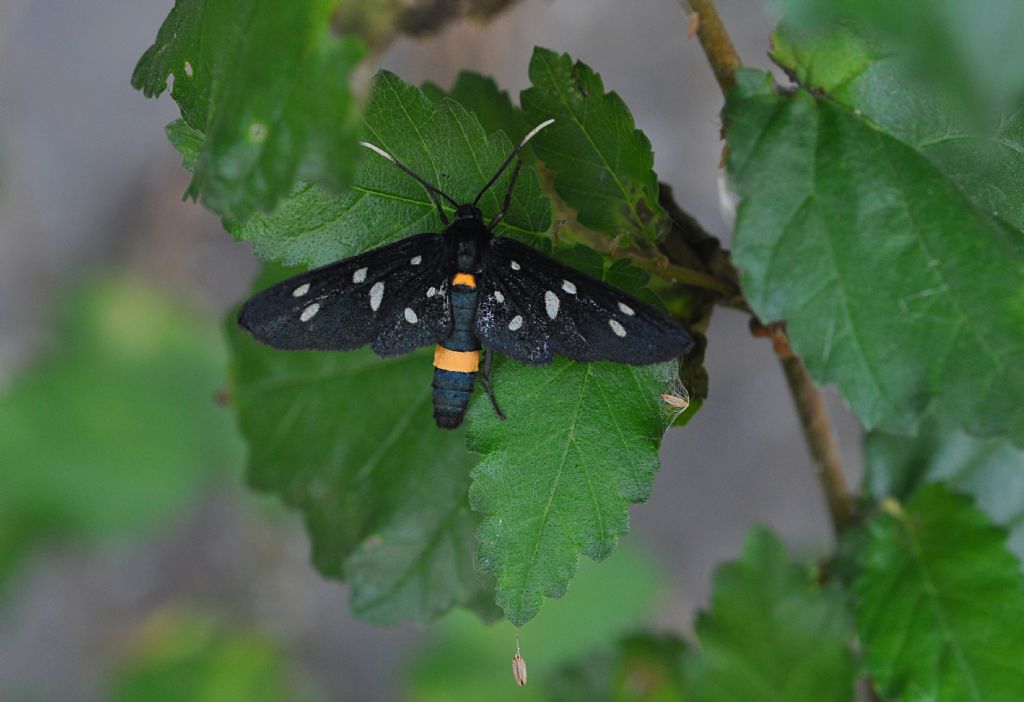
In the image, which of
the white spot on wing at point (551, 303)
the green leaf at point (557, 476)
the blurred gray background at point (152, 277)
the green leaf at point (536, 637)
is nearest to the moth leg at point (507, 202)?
the white spot on wing at point (551, 303)

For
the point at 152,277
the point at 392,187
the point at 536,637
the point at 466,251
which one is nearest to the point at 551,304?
the point at 466,251

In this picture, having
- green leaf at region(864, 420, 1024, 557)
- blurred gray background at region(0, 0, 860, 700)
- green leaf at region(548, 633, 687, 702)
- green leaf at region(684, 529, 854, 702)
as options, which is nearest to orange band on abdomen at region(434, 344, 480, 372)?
green leaf at region(684, 529, 854, 702)

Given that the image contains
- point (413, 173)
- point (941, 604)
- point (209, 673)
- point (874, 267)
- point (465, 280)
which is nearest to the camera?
point (874, 267)

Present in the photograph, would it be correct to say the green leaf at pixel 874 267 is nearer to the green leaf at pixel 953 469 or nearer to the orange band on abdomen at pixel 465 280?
the orange band on abdomen at pixel 465 280

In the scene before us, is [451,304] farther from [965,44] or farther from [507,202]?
[965,44]

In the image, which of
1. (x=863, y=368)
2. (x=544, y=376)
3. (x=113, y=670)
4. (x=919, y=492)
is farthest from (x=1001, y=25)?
(x=113, y=670)
